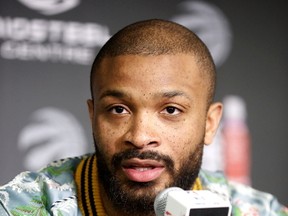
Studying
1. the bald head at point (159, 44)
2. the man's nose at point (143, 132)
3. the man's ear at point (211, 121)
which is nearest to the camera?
the man's nose at point (143, 132)

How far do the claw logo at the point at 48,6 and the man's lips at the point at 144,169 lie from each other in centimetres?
129

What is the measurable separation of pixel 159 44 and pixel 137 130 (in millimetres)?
243

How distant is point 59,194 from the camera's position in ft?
4.33

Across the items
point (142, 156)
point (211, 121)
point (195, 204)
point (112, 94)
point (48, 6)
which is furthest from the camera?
point (48, 6)

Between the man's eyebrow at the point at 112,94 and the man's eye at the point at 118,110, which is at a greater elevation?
the man's eyebrow at the point at 112,94

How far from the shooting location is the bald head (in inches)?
51.6

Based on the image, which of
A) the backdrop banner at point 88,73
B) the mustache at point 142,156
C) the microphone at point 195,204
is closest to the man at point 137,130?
the mustache at point 142,156

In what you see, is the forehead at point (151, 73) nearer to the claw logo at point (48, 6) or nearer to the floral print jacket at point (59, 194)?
the floral print jacket at point (59, 194)

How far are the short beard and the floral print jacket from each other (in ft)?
0.35

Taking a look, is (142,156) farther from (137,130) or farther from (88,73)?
(88,73)

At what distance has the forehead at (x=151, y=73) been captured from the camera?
4.12 ft

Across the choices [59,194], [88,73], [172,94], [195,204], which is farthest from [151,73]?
[88,73]

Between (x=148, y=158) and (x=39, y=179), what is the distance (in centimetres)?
34

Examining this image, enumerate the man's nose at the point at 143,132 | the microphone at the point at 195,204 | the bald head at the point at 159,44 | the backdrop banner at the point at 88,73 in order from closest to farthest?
the microphone at the point at 195,204 → the man's nose at the point at 143,132 → the bald head at the point at 159,44 → the backdrop banner at the point at 88,73
